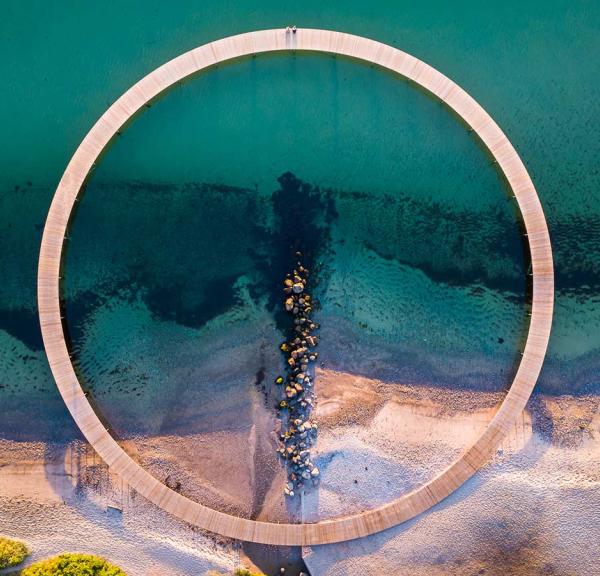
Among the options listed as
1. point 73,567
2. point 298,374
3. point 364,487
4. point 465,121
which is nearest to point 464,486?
point 364,487

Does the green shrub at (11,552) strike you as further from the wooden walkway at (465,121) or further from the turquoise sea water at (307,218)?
the wooden walkway at (465,121)

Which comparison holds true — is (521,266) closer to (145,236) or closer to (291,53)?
(291,53)

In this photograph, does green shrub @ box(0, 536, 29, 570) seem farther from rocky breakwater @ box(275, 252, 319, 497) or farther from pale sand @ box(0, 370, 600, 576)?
rocky breakwater @ box(275, 252, 319, 497)

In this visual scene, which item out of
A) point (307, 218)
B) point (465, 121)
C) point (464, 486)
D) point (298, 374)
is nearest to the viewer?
point (464, 486)

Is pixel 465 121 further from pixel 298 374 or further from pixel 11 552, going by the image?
pixel 11 552

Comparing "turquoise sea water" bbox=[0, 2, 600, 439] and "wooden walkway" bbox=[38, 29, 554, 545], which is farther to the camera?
"turquoise sea water" bbox=[0, 2, 600, 439]

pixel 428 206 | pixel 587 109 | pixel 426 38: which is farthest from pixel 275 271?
pixel 587 109

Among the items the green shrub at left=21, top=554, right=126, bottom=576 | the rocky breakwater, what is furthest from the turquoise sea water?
the green shrub at left=21, top=554, right=126, bottom=576
